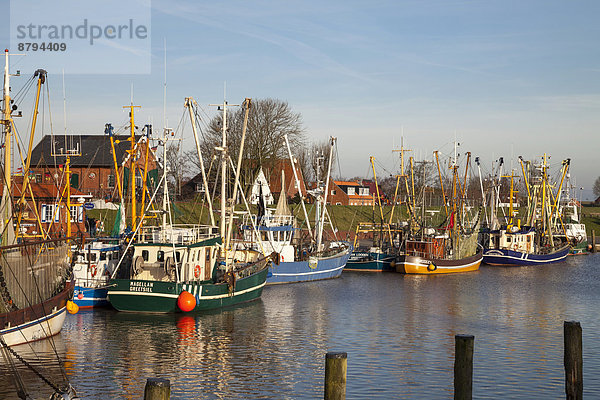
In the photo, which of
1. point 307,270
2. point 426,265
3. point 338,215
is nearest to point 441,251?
point 426,265

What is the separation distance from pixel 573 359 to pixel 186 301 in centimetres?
2171

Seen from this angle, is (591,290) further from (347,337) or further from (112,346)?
(112,346)

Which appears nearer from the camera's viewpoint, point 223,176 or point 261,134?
point 223,176

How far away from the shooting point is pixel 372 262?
66.8m

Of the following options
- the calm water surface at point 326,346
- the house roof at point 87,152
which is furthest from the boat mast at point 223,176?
the house roof at point 87,152

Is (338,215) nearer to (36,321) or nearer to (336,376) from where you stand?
(36,321)

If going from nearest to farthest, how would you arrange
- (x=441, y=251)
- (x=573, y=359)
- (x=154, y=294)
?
(x=573, y=359) → (x=154, y=294) → (x=441, y=251)

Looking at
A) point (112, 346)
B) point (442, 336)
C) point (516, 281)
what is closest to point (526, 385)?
point (442, 336)

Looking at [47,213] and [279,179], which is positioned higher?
[279,179]

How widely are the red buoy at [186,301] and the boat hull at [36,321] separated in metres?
5.82

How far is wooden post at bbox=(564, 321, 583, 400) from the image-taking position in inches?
829

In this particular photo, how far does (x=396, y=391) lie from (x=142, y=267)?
18379mm

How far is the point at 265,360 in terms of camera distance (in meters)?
30.1

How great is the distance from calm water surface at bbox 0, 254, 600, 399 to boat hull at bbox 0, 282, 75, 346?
21.3 inches
